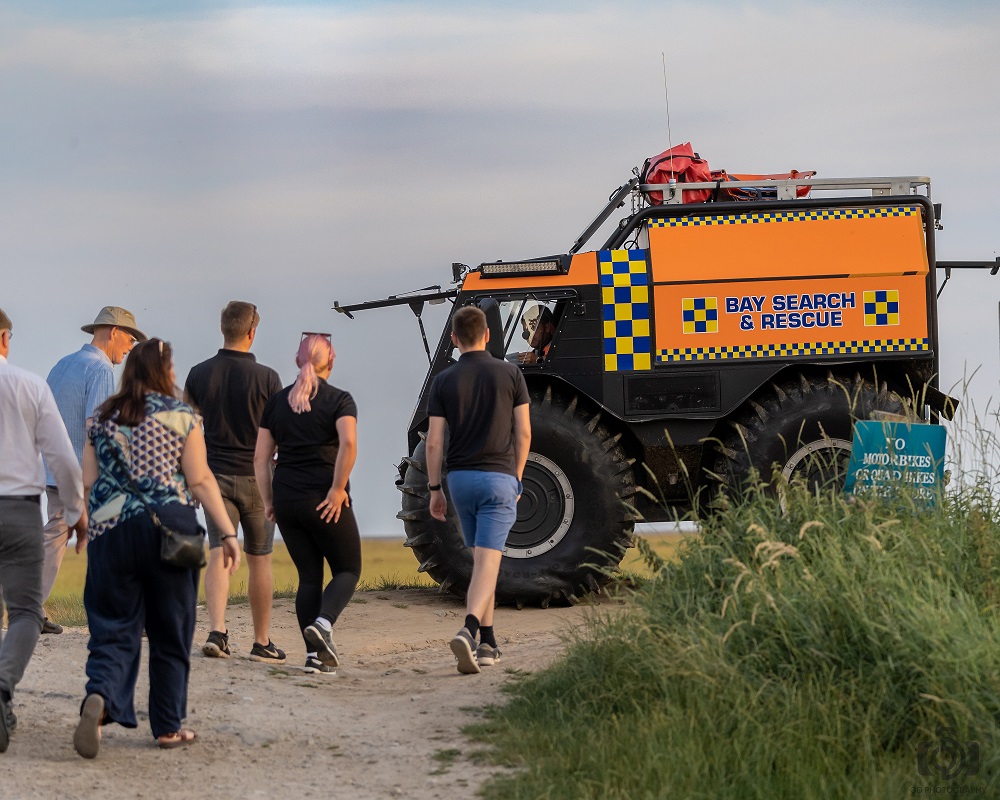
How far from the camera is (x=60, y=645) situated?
837 centimetres

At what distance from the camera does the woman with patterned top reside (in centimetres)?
576

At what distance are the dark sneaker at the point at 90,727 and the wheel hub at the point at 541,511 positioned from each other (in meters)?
5.06

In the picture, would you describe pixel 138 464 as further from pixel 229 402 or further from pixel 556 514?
pixel 556 514

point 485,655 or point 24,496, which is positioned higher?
point 24,496

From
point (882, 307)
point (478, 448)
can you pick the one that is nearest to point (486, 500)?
point (478, 448)

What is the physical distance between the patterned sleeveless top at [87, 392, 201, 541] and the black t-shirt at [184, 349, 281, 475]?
187 cm

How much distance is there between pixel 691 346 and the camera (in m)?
10.6

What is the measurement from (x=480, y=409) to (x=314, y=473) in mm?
1016

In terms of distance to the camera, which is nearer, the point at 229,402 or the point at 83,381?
the point at 229,402

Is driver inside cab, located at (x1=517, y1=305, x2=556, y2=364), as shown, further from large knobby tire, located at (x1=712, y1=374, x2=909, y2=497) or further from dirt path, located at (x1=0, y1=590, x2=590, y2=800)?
dirt path, located at (x1=0, y1=590, x2=590, y2=800)

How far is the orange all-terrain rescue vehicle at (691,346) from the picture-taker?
415 inches

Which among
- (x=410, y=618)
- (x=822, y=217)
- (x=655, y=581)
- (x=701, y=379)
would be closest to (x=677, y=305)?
(x=701, y=379)
